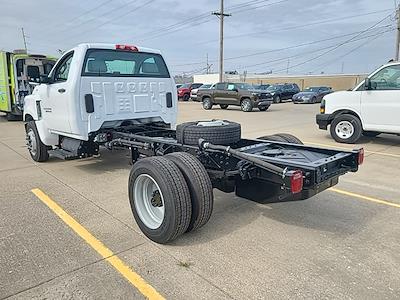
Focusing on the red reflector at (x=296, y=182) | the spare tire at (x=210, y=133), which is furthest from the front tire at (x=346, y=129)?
the red reflector at (x=296, y=182)

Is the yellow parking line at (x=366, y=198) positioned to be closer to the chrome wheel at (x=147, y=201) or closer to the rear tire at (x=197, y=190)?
the rear tire at (x=197, y=190)

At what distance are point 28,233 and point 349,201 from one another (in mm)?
4131

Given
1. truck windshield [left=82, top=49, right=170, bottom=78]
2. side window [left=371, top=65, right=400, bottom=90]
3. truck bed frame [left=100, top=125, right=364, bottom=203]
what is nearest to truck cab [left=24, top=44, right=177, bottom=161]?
truck windshield [left=82, top=49, right=170, bottom=78]

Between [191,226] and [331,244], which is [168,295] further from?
[331,244]

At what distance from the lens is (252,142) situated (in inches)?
184

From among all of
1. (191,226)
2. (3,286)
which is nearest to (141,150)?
(191,226)

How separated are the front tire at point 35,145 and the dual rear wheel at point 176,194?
13.3ft

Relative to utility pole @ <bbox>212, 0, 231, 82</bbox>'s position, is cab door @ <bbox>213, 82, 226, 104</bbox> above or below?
below

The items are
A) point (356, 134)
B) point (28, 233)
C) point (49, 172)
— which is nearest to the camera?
point (28, 233)

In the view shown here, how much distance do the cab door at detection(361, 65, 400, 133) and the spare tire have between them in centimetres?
564

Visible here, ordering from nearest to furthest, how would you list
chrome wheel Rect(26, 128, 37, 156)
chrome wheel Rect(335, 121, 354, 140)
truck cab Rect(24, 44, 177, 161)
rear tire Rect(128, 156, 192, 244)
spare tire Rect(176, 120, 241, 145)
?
rear tire Rect(128, 156, 192, 244) < spare tire Rect(176, 120, 241, 145) < truck cab Rect(24, 44, 177, 161) < chrome wheel Rect(26, 128, 37, 156) < chrome wheel Rect(335, 121, 354, 140)

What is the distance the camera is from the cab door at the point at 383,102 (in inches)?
320

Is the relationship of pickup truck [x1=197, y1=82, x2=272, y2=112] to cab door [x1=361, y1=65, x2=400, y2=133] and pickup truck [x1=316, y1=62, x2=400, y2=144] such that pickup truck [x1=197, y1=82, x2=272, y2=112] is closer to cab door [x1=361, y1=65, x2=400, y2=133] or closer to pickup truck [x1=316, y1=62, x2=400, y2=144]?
pickup truck [x1=316, y1=62, x2=400, y2=144]

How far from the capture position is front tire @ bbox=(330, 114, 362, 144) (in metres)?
9.03
